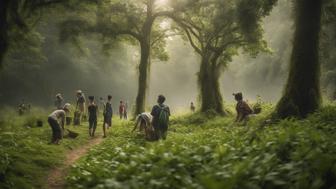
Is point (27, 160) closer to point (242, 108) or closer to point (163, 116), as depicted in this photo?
point (163, 116)

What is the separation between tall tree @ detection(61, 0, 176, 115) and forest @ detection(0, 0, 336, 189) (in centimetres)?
8

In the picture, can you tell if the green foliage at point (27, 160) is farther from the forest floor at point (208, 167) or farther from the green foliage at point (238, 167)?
the green foliage at point (238, 167)

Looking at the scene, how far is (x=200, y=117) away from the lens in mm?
25703

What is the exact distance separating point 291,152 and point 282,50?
60604 mm

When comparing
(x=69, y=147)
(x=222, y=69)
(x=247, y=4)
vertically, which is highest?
(x=247, y=4)

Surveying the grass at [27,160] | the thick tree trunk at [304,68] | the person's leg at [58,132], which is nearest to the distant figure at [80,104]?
the grass at [27,160]

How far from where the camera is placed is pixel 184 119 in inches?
1021

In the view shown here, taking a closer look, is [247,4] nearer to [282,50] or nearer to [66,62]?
[282,50]

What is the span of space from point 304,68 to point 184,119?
12191 millimetres

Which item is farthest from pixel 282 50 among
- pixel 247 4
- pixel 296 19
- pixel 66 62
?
pixel 296 19

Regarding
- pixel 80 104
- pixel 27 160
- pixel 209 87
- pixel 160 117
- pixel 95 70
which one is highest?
pixel 95 70

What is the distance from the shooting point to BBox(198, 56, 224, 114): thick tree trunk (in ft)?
91.0

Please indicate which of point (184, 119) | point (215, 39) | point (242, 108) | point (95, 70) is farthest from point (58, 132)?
point (95, 70)

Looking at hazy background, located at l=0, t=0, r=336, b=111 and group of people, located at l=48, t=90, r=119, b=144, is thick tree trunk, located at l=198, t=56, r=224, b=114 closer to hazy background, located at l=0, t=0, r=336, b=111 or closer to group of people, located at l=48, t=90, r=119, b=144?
group of people, located at l=48, t=90, r=119, b=144
